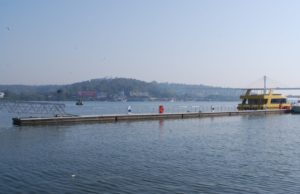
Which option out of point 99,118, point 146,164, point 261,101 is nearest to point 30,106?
point 99,118

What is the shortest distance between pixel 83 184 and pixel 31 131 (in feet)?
69.5

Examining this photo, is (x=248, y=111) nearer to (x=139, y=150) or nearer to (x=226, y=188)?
(x=139, y=150)

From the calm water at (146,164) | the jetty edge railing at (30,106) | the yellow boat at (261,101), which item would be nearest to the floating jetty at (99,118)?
the jetty edge railing at (30,106)

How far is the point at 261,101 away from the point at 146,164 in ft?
203

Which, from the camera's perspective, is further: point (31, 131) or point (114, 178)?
point (31, 131)

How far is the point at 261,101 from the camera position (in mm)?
80062

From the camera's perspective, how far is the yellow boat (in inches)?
3103

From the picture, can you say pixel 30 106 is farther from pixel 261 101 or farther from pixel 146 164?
pixel 261 101

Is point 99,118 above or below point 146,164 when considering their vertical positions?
above

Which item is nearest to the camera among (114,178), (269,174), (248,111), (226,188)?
(226,188)

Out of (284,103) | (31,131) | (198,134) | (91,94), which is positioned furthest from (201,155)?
(91,94)

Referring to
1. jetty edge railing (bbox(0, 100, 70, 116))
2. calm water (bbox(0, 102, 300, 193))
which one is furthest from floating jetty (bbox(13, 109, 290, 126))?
calm water (bbox(0, 102, 300, 193))

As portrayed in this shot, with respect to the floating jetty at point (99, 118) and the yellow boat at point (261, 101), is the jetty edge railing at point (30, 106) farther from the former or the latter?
the yellow boat at point (261, 101)

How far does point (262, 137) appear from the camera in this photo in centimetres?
3625
